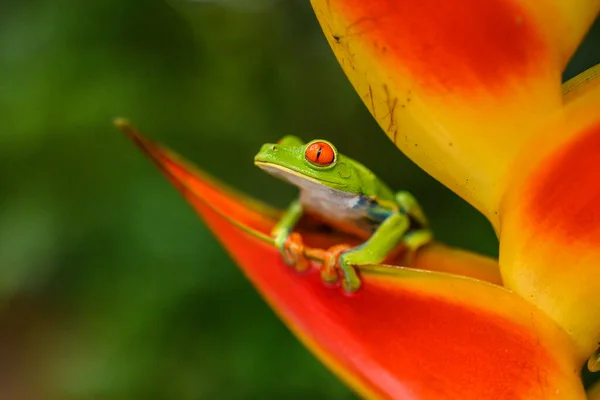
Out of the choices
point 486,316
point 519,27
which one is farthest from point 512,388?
point 519,27

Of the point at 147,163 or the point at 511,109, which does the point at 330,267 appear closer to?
the point at 511,109

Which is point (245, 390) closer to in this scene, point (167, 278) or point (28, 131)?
point (167, 278)

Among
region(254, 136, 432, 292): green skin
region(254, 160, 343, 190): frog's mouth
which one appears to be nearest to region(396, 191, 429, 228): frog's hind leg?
region(254, 136, 432, 292): green skin

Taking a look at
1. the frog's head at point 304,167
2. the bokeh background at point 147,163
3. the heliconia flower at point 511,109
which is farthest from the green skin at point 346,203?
the bokeh background at point 147,163

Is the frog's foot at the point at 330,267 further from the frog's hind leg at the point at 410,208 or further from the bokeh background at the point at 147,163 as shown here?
the bokeh background at the point at 147,163

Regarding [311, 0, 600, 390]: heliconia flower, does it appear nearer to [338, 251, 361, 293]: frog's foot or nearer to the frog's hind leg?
[338, 251, 361, 293]: frog's foot
